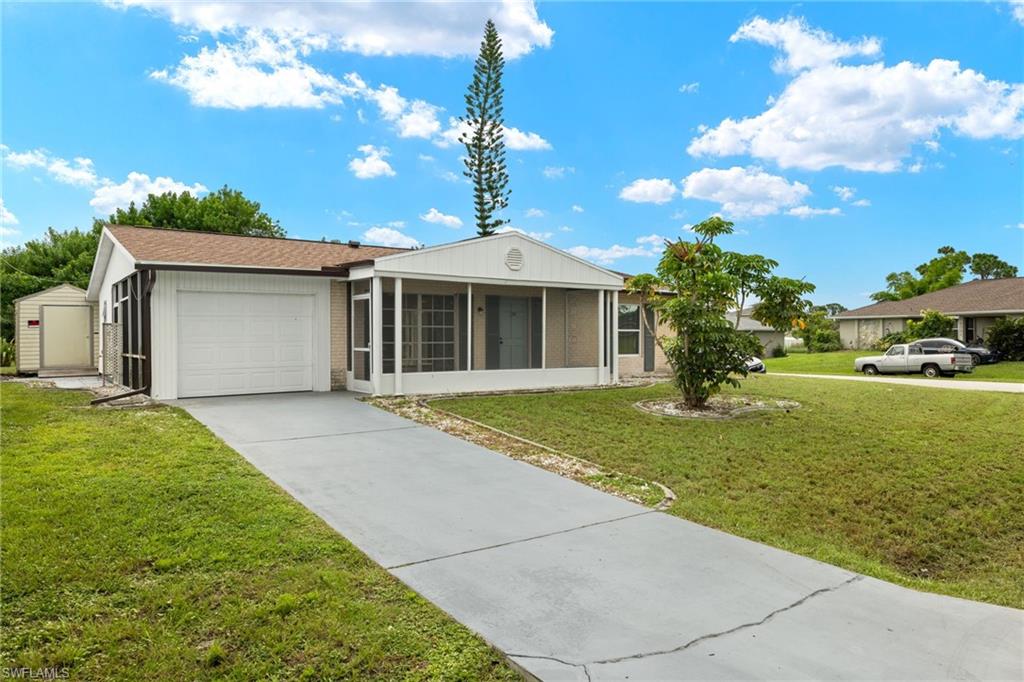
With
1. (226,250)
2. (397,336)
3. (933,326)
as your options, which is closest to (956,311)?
(933,326)

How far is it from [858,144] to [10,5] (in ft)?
65.4

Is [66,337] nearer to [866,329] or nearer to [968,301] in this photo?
[866,329]

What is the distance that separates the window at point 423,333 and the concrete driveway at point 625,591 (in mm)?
6886

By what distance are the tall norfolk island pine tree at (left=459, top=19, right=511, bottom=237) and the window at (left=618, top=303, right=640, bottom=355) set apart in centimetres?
1211

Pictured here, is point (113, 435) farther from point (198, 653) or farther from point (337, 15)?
point (337, 15)

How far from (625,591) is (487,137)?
26.9m

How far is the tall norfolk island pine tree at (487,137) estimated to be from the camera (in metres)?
26.9

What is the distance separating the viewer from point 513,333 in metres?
15.6

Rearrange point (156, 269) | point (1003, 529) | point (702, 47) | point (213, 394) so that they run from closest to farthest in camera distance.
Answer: point (1003, 529), point (156, 269), point (213, 394), point (702, 47)

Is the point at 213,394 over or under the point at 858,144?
under

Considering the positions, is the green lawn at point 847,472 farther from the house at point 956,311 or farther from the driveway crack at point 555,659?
the house at point 956,311

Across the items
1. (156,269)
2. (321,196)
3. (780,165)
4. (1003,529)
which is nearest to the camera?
(1003,529)

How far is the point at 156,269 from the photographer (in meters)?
10.6

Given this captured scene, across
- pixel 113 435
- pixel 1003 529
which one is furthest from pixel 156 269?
pixel 1003 529
